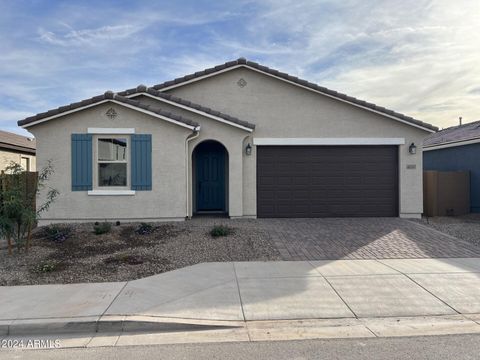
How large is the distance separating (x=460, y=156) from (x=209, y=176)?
1086 cm

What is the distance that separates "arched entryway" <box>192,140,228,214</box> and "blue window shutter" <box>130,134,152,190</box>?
262 centimetres

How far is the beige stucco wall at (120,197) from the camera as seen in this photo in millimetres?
11516

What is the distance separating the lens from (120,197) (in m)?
11.7

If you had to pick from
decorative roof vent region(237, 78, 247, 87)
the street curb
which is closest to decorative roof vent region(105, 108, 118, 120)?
decorative roof vent region(237, 78, 247, 87)

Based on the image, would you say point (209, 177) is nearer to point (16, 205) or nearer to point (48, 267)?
point (16, 205)

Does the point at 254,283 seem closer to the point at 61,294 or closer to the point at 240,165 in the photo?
the point at 61,294

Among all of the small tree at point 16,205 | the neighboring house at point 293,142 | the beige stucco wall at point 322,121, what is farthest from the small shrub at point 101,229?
the beige stucco wall at point 322,121

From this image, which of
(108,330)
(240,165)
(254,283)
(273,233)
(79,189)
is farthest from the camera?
(240,165)

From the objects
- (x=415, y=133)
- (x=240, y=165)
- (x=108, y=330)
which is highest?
(x=415, y=133)

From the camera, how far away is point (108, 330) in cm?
488

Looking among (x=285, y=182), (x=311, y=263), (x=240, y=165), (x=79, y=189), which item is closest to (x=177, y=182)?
(x=240, y=165)

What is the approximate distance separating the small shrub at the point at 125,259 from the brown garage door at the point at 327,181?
5.99 m

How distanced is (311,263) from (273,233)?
2662 mm

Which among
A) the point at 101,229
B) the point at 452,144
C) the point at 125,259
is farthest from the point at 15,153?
the point at 452,144
